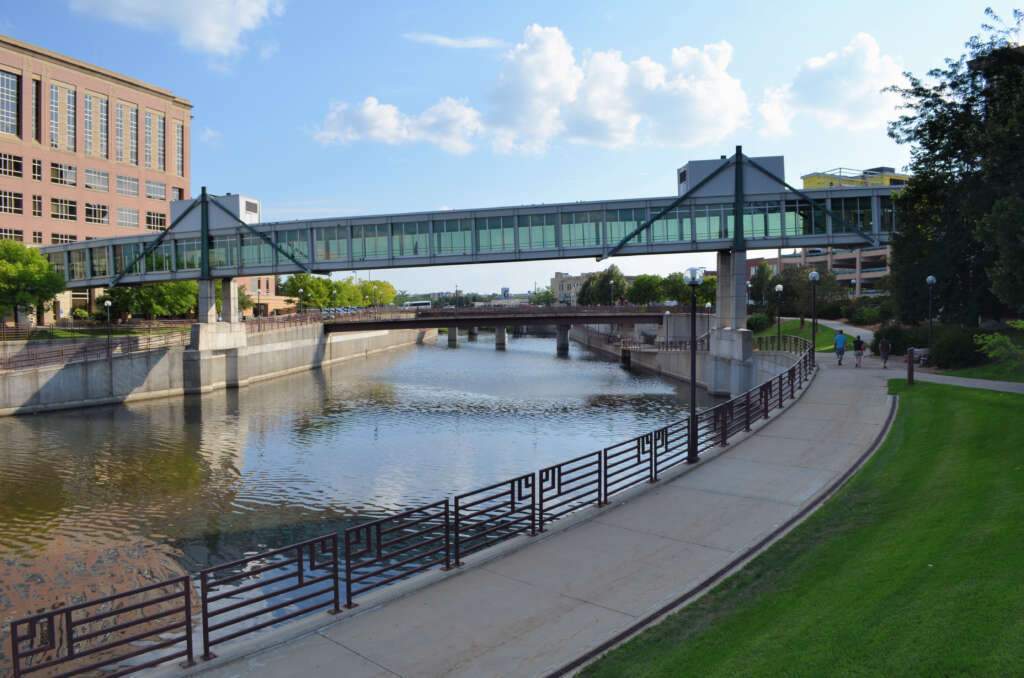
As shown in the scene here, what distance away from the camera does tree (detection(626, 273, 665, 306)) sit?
11625 cm

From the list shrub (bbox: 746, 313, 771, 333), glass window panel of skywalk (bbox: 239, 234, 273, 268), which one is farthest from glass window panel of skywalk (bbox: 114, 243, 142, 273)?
shrub (bbox: 746, 313, 771, 333)

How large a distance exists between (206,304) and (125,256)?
11.9 metres

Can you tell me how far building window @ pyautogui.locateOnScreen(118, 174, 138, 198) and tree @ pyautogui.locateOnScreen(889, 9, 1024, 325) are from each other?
286 feet

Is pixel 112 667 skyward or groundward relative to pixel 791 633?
groundward

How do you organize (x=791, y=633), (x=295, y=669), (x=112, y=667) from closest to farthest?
1. (x=791, y=633)
2. (x=295, y=669)
3. (x=112, y=667)

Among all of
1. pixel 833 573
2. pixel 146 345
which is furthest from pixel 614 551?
pixel 146 345

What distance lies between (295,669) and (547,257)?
43496mm

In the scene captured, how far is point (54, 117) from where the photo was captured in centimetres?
8169

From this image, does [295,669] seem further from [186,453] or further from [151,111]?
[151,111]

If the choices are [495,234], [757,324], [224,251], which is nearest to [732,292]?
[495,234]

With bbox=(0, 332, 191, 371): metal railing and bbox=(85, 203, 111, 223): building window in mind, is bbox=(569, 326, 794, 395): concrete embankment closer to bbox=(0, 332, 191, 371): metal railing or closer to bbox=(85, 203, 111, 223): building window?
bbox=(0, 332, 191, 371): metal railing

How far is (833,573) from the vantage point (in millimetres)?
9844

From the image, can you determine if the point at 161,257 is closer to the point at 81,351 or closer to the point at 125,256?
the point at 125,256

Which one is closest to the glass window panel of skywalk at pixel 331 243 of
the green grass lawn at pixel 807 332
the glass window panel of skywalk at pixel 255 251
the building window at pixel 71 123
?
the glass window panel of skywalk at pixel 255 251
